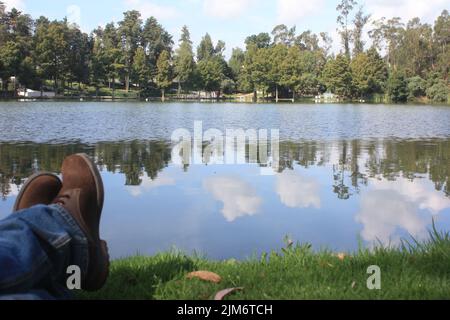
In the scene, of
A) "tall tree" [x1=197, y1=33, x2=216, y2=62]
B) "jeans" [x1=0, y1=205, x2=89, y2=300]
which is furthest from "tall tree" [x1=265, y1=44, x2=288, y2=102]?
"jeans" [x1=0, y1=205, x2=89, y2=300]

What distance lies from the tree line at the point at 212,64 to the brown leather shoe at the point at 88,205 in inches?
1831

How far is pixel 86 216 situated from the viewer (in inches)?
73.2

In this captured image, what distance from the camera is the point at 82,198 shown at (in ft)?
6.22

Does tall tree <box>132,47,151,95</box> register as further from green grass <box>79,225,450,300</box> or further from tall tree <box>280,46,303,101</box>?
green grass <box>79,225,450,300</box>

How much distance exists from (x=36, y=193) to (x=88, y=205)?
27 centimetres

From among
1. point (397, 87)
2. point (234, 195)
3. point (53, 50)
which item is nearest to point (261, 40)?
point (397, 87)

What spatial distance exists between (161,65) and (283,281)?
184 feet

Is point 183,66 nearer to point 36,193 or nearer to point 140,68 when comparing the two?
point 140,68

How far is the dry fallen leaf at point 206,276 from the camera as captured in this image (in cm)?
226

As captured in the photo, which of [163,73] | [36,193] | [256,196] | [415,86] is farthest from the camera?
[163,73]

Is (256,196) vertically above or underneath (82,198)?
underneath

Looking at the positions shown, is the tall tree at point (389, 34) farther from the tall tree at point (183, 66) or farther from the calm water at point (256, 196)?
the calm water at point (256, 196)

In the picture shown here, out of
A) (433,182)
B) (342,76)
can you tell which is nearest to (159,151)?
(433,182)

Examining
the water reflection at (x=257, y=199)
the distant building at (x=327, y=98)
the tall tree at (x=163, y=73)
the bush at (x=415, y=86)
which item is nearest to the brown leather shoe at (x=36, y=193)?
the water reflection at (x=257, y=199)
